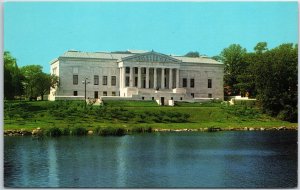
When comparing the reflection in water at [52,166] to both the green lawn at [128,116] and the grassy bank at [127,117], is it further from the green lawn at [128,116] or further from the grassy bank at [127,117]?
the green lawn at [128,116]

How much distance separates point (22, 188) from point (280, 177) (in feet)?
32.3

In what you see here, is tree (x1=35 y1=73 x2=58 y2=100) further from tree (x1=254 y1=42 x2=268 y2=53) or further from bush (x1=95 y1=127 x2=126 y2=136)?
tree (x1=254 y1=42 x2=268 y2=53)

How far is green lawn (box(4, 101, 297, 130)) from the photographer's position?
39250 mm

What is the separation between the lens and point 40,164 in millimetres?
22125

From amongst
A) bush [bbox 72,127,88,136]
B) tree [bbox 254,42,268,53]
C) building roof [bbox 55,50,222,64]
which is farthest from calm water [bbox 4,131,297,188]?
building roof [bbox 55,50,222,64]

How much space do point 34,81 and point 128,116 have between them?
49.8 feet

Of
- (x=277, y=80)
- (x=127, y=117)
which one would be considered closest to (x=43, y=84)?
(x=127, y=117)

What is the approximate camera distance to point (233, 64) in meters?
67.8

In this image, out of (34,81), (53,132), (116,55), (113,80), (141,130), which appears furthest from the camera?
(116,55)

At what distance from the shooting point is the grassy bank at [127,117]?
38.6 metres

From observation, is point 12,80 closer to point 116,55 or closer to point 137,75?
point 116,55

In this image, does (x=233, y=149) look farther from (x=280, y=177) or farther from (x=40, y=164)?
(x=40, y=164)

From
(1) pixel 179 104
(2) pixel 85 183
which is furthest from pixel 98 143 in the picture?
(1) pixel 179 104

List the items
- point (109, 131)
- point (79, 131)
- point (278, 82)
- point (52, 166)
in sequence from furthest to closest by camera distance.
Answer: point (278, 82)
point (109, 131)
point (79, 131)
point (52, 166)
